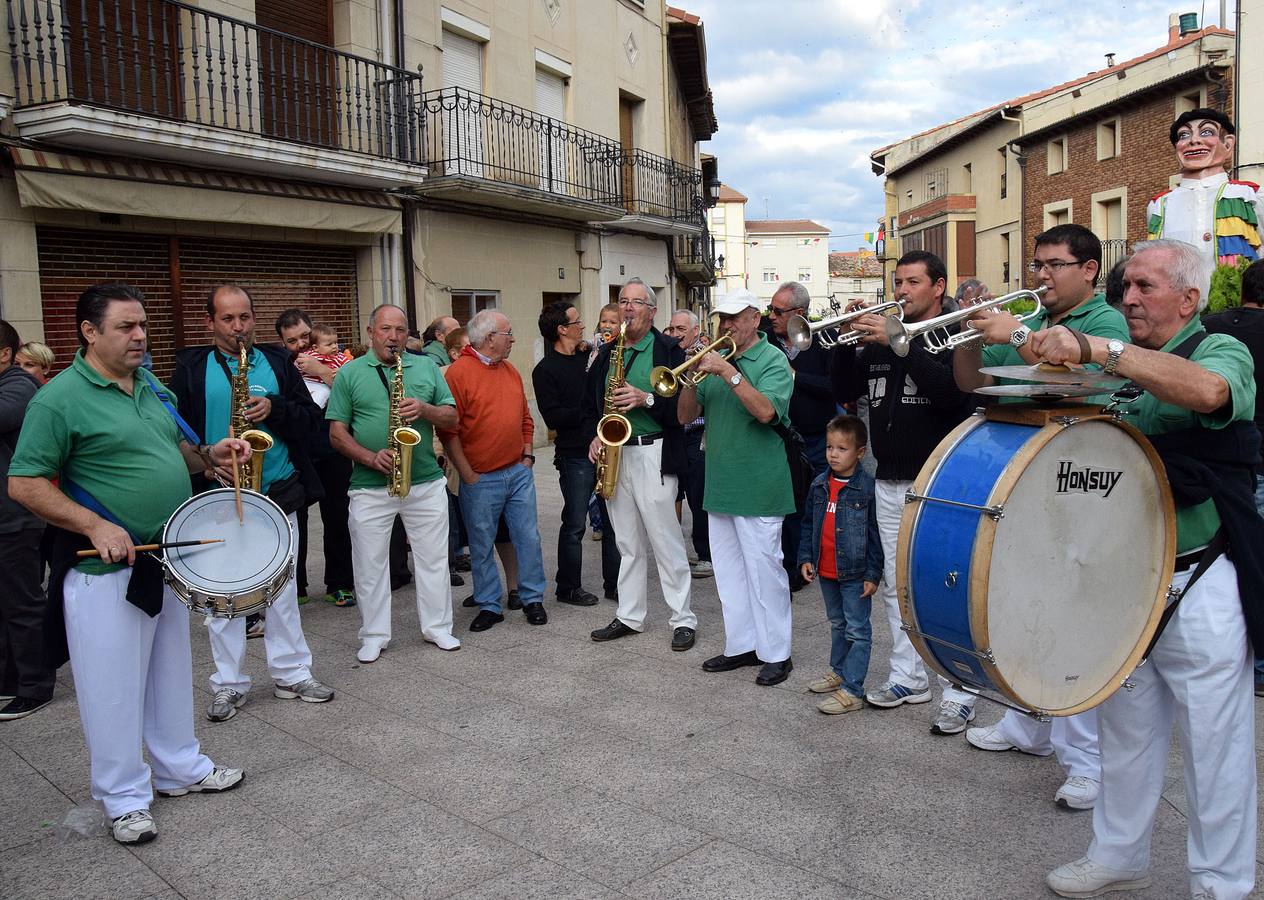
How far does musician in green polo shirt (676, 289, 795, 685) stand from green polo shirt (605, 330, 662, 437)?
82 centimetres

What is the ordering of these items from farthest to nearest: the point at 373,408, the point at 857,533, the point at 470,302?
the point at 470,302 → the point at 373,408 → the point at 857,533

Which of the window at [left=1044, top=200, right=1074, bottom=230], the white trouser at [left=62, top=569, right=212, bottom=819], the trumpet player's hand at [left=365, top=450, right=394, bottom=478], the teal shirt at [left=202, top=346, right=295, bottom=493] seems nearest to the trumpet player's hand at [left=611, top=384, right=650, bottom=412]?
the trumpet player's hand at [left=365, top=450, right=394, bottom=478]

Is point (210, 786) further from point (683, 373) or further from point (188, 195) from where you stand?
point (188, 195)

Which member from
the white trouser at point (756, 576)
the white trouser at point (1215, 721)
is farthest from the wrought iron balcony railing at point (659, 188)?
the white trouser at point (1215, 721)

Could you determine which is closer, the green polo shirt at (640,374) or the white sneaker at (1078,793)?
the white sneaker at (1078,793)

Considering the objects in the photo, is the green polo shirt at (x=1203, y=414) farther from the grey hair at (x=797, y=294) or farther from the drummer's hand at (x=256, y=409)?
the drummer's hand at (x=256, y=409)

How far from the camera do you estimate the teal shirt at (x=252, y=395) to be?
5.20 meters

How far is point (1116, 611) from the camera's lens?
308 centimetres

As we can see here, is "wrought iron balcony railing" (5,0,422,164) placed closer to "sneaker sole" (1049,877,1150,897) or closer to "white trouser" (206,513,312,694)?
"white trouser" (206,513,312,694)

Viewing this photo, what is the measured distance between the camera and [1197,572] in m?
3.06

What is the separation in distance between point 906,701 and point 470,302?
11.7 meters

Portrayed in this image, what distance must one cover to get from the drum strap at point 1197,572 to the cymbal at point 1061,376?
2.07 feet

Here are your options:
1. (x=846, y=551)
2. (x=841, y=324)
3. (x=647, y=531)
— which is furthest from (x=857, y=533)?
(x=647, y=531)

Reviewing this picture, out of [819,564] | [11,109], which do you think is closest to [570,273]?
[11,109]
